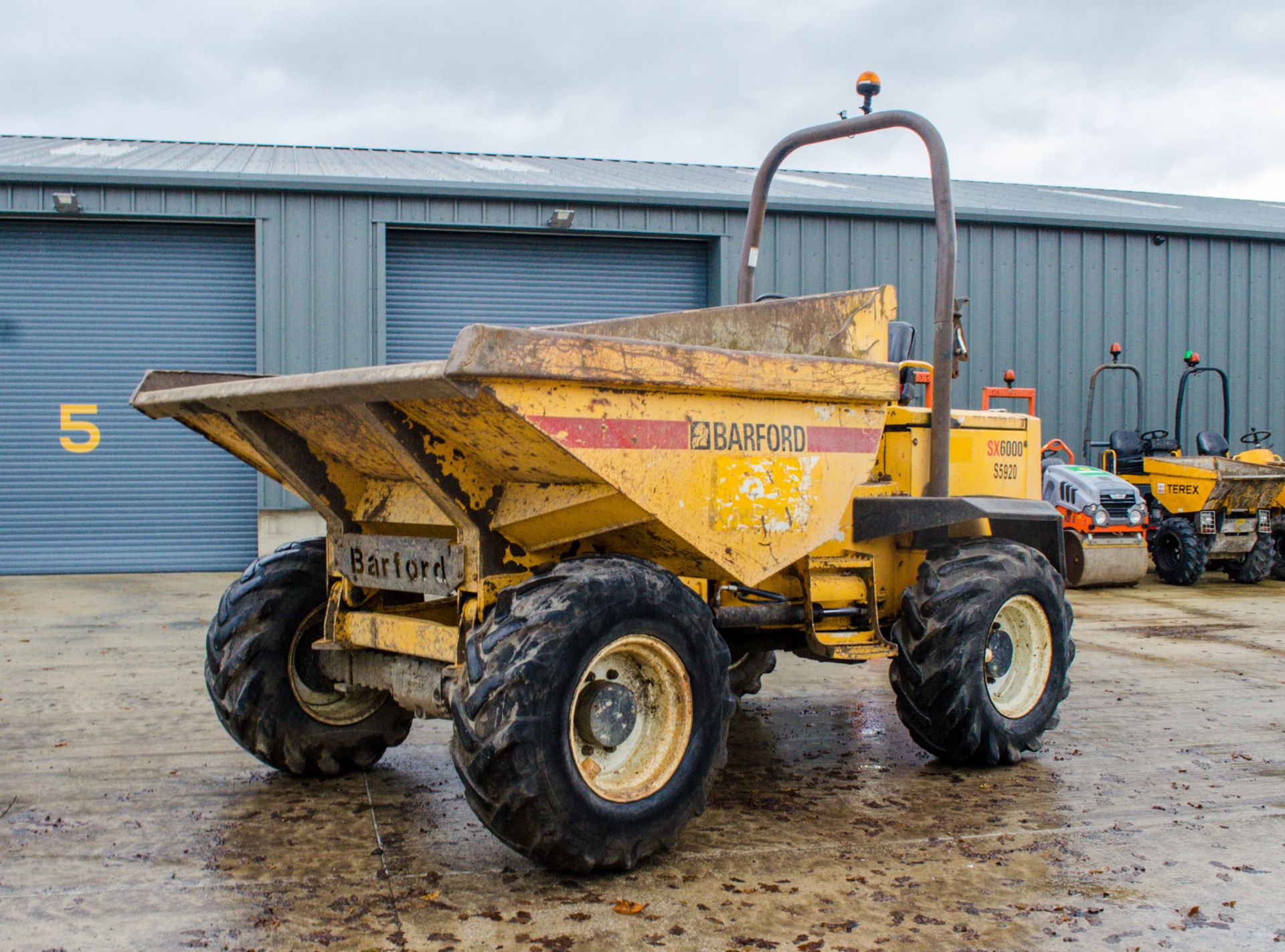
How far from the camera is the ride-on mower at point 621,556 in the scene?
3.37 m

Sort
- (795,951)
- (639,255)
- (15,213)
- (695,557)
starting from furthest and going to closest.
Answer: (639,255) → (15,213) → (695,557) → (795,951)

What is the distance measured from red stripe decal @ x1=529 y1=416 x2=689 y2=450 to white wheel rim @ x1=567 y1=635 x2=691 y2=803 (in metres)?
0.59

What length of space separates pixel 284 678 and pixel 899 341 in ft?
9.83

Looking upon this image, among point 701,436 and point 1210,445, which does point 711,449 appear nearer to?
point 701,436

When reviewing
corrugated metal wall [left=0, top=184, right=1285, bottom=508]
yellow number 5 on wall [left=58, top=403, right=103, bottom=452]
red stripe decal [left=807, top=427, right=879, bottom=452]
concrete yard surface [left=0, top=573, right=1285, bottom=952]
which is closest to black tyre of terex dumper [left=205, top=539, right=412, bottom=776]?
concrete yard surface [left=0, top=573, right=1285, bottom=952]

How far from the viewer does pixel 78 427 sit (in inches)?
521

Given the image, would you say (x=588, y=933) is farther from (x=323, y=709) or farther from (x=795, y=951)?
(x=323, y=709)

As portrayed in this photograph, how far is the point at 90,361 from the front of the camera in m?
13.2

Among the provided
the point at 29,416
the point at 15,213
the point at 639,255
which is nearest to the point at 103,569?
the point at 29,416

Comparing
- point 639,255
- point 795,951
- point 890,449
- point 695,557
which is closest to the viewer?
point 795,951

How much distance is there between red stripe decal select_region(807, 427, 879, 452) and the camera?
4.13m

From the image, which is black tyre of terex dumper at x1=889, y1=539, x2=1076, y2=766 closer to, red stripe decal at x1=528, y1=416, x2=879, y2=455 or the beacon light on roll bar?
red stripe decal at x1=528, y1=416, x2=879, y2=455

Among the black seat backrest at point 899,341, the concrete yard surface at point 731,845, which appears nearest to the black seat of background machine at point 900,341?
the black seat backrest at point 899,341

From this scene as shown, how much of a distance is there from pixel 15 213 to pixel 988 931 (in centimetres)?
1284
